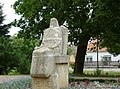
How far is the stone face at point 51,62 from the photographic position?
12.4 meters

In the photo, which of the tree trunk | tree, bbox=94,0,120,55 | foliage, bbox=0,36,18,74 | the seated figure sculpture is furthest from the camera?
foliage, bbox=0,36,18,74

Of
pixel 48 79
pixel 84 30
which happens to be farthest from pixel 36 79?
pixel 84 30

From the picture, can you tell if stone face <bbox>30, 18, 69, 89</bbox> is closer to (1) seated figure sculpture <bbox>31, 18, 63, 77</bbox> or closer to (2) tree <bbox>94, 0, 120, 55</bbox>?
(1) seated figure sculpture <bbox>31, 18, 63, 77</bbox>

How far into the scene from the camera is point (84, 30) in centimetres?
2822

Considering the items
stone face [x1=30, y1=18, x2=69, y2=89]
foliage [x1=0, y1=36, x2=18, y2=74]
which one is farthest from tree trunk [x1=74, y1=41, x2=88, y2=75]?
stone face [x1=30, y1=18, x2=69, y2=89]

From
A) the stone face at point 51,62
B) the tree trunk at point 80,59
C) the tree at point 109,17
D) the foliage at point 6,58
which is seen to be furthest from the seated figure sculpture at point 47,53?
the foliage at point 6,58

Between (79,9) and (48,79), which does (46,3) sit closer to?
(79,9)

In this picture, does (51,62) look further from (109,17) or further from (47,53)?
(109,17)

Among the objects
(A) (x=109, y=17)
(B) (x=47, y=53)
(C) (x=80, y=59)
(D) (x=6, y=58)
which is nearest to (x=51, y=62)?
(B) (x=47, y=53)

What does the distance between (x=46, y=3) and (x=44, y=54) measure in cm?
1787

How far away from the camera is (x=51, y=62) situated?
1256 centimetres

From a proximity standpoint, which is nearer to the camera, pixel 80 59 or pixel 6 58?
pixel 80 59

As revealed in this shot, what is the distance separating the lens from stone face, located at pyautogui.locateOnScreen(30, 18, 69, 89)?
12367 millimetres

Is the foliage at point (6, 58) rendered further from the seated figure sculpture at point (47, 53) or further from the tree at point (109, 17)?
the seated figure sculpture at point (47, 53)
